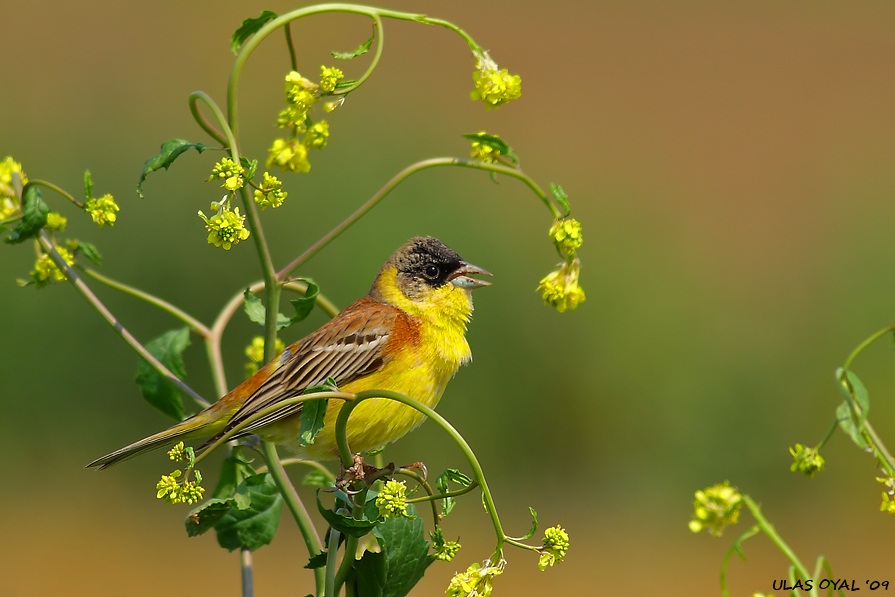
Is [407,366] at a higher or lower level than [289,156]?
lower

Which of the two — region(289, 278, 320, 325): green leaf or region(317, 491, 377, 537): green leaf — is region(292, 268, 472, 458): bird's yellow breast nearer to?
region(289, 278, 320, 325): green leaf

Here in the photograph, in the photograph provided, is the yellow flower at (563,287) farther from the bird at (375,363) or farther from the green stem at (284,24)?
the bird at (375,363)

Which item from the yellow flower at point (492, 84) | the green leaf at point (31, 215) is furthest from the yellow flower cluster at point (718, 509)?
the green leaf at point (31, 215)

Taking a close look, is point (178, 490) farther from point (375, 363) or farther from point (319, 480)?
point (375, 363)

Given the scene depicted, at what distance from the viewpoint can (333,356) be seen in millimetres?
3707

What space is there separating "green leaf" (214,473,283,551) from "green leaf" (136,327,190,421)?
1.26 ft

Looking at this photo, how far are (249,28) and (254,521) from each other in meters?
1.23

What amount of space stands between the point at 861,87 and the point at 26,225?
2222 centimetres

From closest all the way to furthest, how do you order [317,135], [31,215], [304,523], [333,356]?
[304,523], [317,135], [31,215], [333,356]

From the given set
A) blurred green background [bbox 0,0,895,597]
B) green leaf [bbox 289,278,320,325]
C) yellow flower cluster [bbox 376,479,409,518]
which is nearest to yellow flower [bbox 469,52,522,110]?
green leaf [bbox 289,278,320,325]

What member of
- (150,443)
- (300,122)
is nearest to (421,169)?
(300,122)

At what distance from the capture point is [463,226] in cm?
991

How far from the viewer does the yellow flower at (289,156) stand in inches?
104

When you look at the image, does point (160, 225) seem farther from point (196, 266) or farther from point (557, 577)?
point (557, 577)
